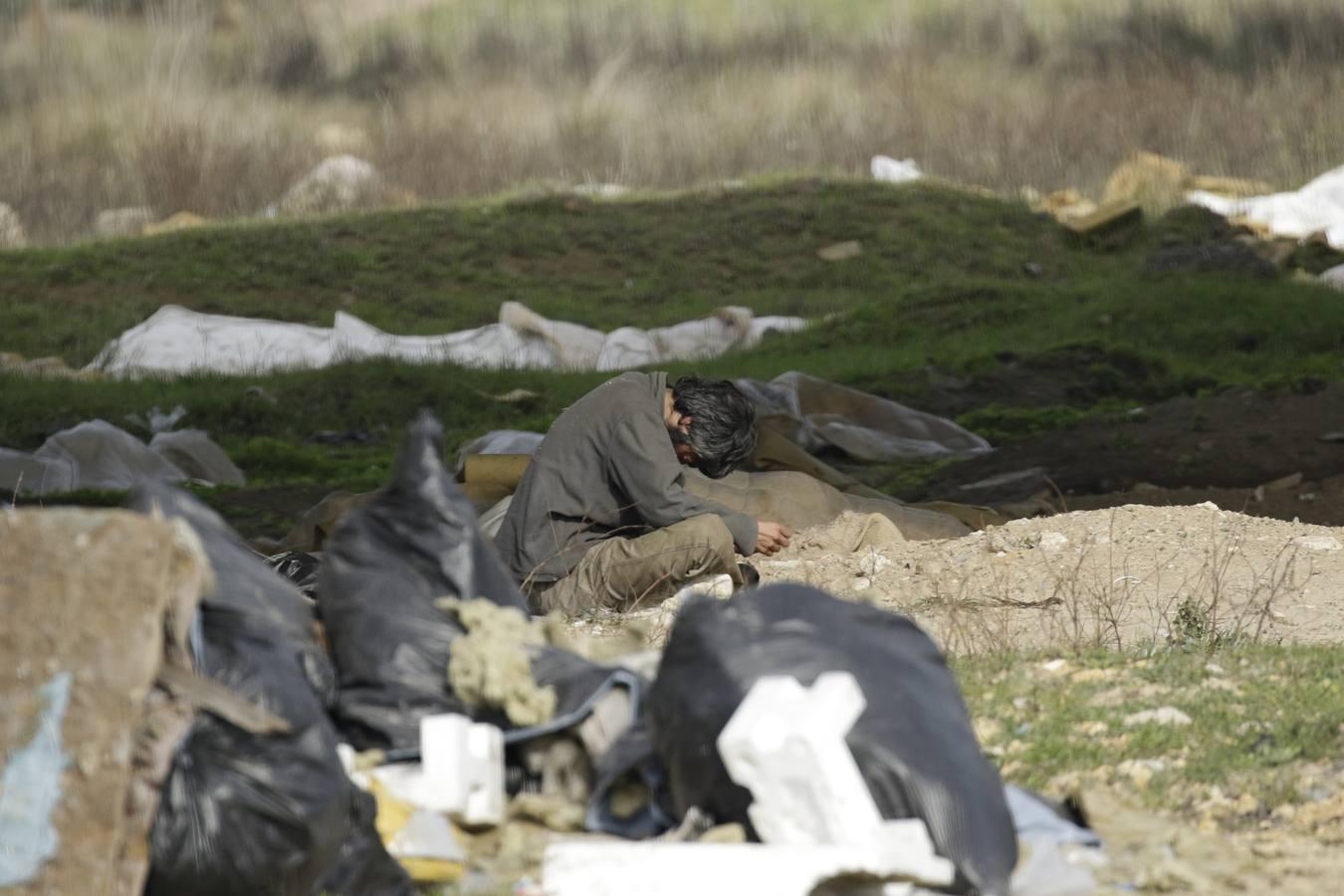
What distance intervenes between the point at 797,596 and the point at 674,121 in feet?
80.7

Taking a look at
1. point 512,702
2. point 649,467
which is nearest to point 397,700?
point 512,702

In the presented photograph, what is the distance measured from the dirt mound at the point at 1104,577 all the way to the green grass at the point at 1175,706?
39cm

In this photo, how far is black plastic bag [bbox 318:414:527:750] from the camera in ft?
10.5

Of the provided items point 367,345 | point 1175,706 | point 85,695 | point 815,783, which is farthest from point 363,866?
point 367,345

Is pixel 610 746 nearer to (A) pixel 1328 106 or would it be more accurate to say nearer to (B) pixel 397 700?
(B) pixel 397 700

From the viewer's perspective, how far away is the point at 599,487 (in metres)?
6.28

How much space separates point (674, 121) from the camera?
27.2 meters

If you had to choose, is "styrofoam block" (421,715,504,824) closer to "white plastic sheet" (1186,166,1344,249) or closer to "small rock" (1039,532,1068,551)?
"small rock" (1039,532,1068,551)

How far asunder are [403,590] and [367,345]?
517 inches

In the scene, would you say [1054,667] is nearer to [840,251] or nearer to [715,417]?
[715,417]

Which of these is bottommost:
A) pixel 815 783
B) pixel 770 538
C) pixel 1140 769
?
pixel 770 538

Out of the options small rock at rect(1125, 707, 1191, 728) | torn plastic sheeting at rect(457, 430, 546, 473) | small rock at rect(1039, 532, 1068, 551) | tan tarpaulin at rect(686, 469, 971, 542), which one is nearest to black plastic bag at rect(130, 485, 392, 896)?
small rock at rect(1125, 707, 1191, 728)

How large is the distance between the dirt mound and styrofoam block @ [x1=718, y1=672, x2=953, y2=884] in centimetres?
228

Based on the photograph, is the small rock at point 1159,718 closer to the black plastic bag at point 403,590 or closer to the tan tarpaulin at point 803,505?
the black plastic bag at point 403,590
